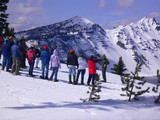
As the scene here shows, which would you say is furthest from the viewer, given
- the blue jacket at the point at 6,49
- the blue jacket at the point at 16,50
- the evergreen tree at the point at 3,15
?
the evergreen tree at the point at 3,15

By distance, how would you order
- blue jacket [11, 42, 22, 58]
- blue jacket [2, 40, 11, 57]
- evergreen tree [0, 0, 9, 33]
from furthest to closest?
evergreen tree [0, 0, 9, 33], blue jacket [2, 40, 11, 57], blue jacket [11, 42, 22, 58]

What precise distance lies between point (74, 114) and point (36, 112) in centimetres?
→ 95

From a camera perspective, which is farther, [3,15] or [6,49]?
[3,15]

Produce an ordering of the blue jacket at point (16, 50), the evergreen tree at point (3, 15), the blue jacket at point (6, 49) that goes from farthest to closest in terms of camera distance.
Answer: the evergreen tree at point (3, 15), the blue jacket at point (6, 49), the blue jacket at point (16, 50)

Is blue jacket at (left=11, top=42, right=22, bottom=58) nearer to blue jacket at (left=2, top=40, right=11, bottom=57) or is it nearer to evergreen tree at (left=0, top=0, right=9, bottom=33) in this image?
blue jacket at (left=2, top=40, right=11, bottom=57)

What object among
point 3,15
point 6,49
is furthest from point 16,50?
point 3,15

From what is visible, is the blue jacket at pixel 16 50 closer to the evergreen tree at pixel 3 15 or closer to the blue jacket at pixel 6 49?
the blue jacket at pixel 6 49

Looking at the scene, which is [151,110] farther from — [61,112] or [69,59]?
[69,59]

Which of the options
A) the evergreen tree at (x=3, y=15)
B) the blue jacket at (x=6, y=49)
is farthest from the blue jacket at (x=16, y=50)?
the evergreen tree at (x=3, y=15)

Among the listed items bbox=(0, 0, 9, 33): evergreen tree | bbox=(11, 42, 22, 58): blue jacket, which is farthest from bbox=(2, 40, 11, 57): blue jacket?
bbox=(0, 0, 9, 33): evergreen tree

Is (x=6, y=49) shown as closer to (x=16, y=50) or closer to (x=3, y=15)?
(x=16, y=50)

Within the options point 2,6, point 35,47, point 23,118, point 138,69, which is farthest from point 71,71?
point 2,6

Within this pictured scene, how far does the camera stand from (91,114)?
4.39 meters

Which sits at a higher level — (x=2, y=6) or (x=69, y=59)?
(x=2, y=6)
